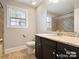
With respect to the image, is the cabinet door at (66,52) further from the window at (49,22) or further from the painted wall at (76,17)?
the window at (49,22)

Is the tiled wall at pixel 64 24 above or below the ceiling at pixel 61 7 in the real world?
below

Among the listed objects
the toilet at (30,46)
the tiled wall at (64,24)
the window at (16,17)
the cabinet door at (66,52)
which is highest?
the window at (16,17)

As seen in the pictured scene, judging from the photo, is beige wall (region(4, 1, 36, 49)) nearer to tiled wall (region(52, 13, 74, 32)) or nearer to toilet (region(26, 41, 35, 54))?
toilet (region(26, 41, 35, 54))

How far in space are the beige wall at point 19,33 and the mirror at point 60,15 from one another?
130 centimetres

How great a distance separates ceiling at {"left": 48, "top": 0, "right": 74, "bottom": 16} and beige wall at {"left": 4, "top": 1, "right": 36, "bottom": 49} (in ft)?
4.48

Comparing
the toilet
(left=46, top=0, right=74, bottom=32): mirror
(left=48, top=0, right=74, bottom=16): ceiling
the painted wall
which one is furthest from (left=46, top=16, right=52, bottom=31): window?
the painted wall

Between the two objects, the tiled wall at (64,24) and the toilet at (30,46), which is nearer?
the tiled wall at (64,24)

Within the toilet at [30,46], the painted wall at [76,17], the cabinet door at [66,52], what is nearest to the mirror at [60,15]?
the painted wall at [76,17]

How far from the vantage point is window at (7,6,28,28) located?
374cm

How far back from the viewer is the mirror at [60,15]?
2.35 meters

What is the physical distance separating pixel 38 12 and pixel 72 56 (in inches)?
133

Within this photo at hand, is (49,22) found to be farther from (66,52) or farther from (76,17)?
(66,52)

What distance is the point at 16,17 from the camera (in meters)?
4.06

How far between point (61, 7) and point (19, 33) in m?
2.23
